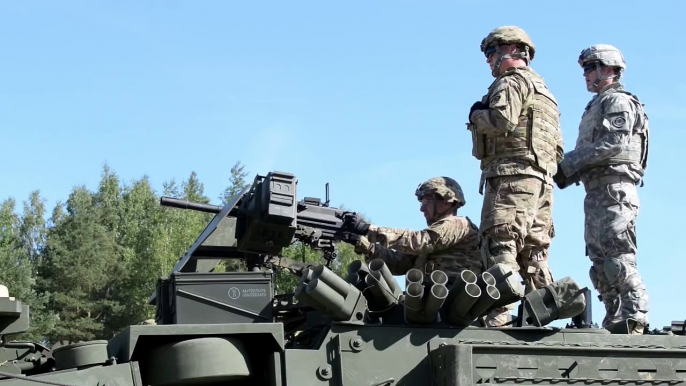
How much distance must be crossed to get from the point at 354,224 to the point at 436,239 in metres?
1.32

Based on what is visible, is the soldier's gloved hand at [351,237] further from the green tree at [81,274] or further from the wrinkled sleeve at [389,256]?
the green tree at [81,274]

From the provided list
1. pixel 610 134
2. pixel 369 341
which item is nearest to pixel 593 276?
pixel 610 134

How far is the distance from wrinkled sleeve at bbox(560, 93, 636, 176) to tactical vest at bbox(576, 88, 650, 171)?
0.4 inches

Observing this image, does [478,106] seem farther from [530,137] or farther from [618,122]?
[618,122]

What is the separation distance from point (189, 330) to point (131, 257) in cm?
3745

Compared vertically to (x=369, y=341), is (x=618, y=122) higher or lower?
higher

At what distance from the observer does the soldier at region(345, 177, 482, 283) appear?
11.2 m

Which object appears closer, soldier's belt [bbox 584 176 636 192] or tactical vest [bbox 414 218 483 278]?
soldier's belt [bbox 584 176 636 192]

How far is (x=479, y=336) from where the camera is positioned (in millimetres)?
7977

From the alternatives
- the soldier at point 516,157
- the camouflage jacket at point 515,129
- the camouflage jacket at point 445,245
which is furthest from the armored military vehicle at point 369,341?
the camouflage jacket at point 445,245

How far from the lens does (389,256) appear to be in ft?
39.7

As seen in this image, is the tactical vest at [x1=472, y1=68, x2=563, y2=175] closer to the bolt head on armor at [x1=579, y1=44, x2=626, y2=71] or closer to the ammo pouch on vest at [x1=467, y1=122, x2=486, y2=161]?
the ammo pouch on vest at [x1=467, y1=122, x2=486, y2=161]

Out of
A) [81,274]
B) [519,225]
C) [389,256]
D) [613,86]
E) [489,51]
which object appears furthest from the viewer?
[81,274]

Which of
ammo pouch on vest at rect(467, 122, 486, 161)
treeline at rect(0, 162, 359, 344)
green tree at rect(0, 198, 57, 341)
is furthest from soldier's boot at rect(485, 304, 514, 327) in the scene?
treeline at rect(0, 162, 359, 344)
